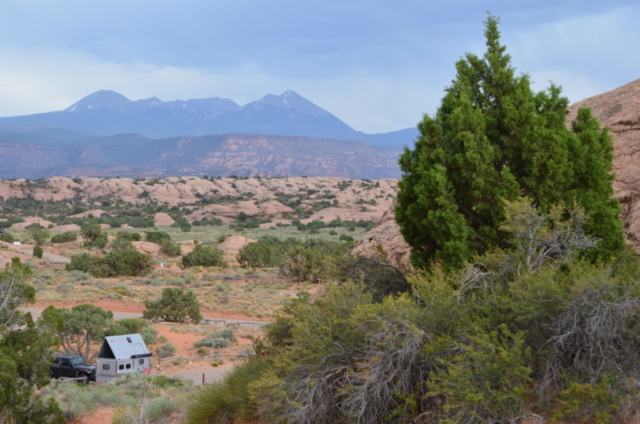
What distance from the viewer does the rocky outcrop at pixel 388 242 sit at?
11.9 meters

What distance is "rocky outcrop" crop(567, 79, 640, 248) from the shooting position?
9.59m

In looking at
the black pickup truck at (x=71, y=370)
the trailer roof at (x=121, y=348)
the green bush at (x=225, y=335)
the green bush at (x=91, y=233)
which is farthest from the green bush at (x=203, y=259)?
the black pickup truck at (x=71, y=370)

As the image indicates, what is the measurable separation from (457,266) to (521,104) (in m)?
2.82

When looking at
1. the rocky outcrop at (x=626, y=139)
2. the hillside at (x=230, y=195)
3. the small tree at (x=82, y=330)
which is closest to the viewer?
the rocky outcrop at (x=626, y=139)

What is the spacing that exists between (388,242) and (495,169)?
13.2 feet

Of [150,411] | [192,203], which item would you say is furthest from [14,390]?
[192,203]

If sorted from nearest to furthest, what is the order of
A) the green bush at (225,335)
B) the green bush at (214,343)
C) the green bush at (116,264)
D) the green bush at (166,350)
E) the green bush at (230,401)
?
the green bush at (230,401) < the green bush at (166,350) < the green bush at (214,343) < the green bush at (225,335) < the green bush at (116,264)

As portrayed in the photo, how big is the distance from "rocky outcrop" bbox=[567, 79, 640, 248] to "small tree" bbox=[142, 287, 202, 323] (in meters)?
23.1

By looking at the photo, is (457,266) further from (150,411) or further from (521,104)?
(150,411)

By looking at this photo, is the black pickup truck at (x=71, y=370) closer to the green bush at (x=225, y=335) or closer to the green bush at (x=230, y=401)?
the green bush at (x=225, y=335)

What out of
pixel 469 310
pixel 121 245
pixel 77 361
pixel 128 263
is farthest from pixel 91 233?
pixel 469 310

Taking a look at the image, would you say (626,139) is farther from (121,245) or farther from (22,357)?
(121,245)

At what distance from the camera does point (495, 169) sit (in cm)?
928

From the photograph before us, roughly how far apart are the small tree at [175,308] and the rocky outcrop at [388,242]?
1934 centimetres
